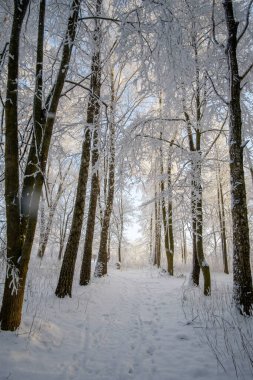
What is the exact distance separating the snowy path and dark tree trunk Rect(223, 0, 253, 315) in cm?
123

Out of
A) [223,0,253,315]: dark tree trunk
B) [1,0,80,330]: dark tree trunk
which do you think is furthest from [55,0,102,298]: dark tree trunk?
[223,0,253,315]: dark tree trunk

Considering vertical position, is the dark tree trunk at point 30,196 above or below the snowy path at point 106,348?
above

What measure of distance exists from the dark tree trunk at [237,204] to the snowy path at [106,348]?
4.05ft

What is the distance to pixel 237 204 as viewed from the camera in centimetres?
464

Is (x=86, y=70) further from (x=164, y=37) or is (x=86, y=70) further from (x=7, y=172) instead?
(x=7, y=172)

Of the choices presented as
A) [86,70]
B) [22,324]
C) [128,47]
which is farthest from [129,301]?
[86,70]

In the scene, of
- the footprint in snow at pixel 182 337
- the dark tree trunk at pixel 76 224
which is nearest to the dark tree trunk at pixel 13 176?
the dark tree trunk at pixel 76 224

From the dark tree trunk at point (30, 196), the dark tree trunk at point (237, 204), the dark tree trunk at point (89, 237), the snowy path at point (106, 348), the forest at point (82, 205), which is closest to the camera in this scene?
the snowy path at point (106, 348)

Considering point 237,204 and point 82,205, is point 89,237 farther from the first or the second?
point 237,204

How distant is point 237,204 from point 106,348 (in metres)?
3.40

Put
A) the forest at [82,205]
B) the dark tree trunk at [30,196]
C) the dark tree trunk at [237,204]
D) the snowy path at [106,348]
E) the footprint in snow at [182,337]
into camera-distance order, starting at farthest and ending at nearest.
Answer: the dark tree trunk at [237,204], the footprint in snow at [182,337], the dark tree trunk at [30,196], the forest at [82,205], the snowy path at [106,348]

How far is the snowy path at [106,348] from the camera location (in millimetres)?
2730

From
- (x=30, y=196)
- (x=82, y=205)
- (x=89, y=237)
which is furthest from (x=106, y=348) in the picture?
(x=89, y=237)

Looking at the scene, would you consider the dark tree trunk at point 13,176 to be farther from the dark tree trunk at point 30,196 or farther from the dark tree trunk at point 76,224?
the dark tree trunk at point 76,224
